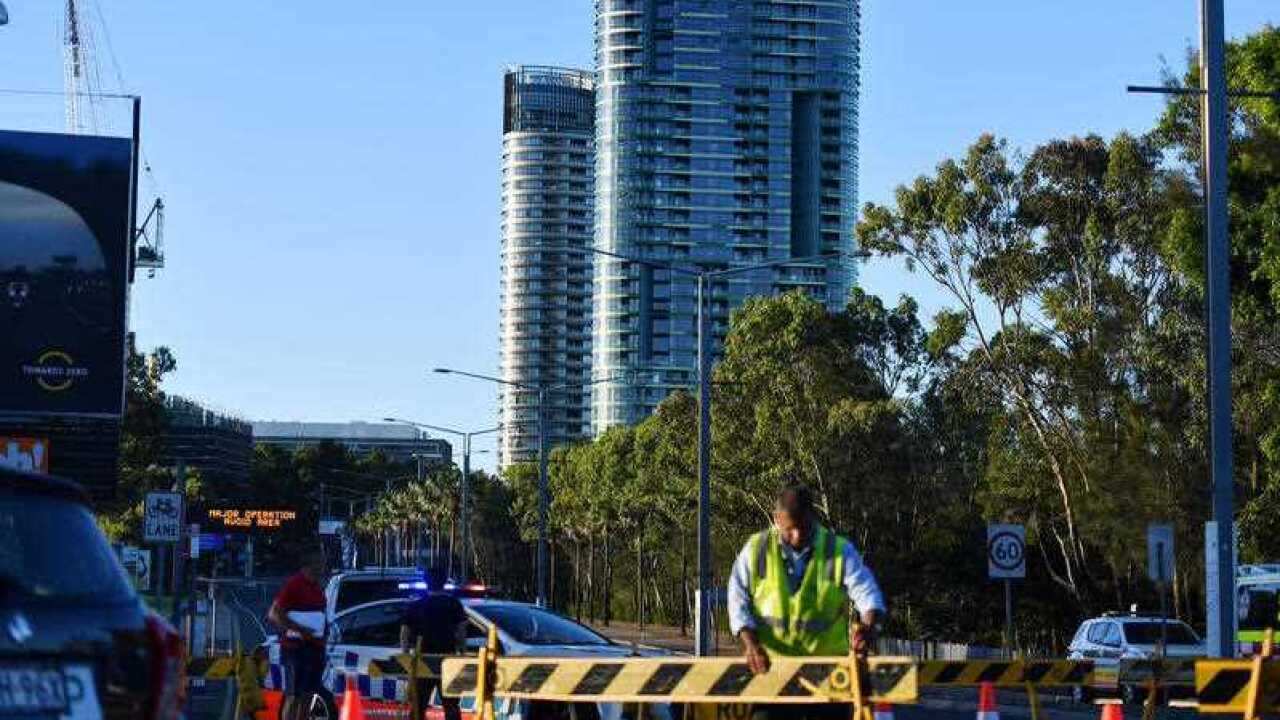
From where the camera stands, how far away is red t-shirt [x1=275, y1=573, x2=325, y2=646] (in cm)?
1881

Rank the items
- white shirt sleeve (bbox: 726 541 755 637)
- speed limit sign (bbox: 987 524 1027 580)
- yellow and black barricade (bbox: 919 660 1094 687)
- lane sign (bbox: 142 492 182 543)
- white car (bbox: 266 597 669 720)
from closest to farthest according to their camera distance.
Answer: white shirt sleeve (bbox: 726 541 755 637) → yellow and black barricade (bbox: 919 660 1094 687) → white car (bbox: 266 597 669 720) → speed limit sign (bbox: 987 524 1027 580) → lane sign (bbox: 142 492 182 543)

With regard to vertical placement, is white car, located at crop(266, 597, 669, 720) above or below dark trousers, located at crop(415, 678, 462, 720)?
above

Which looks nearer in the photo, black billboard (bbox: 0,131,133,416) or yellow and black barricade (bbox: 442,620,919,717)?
yellow and black barricade (bbox: 442,620,919,717)

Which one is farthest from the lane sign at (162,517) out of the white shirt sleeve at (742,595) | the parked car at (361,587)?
the white shirt sleeve at (742,595)

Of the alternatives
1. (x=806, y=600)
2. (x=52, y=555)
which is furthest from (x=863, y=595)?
(x=52, y=555)

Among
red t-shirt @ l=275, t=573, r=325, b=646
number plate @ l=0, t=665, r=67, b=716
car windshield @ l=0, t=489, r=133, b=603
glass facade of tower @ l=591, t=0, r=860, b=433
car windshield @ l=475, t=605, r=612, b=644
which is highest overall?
glass facade of tower @ l=591, t=0, r=860, b=433

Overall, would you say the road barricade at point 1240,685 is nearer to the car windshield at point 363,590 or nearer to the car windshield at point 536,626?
the car windshield at point 536,626

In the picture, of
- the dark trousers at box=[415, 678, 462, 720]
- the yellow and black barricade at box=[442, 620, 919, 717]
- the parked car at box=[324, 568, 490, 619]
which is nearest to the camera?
the yellow and black barricade at box=[442, 620, 919, 717]

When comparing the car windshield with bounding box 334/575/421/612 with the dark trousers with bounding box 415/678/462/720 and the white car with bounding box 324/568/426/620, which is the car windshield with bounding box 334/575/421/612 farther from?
the dark trousers with bounding box 415/678/462/720

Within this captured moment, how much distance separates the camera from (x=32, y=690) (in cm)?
672

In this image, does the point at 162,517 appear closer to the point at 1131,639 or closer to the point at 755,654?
the point at 1131,639

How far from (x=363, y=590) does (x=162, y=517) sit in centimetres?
944

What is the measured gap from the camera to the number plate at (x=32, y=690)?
6.66 m

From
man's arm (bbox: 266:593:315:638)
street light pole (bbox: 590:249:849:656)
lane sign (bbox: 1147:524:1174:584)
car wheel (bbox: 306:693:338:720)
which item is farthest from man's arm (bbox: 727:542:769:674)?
street light pole (bbox: 590:249:849:656)
